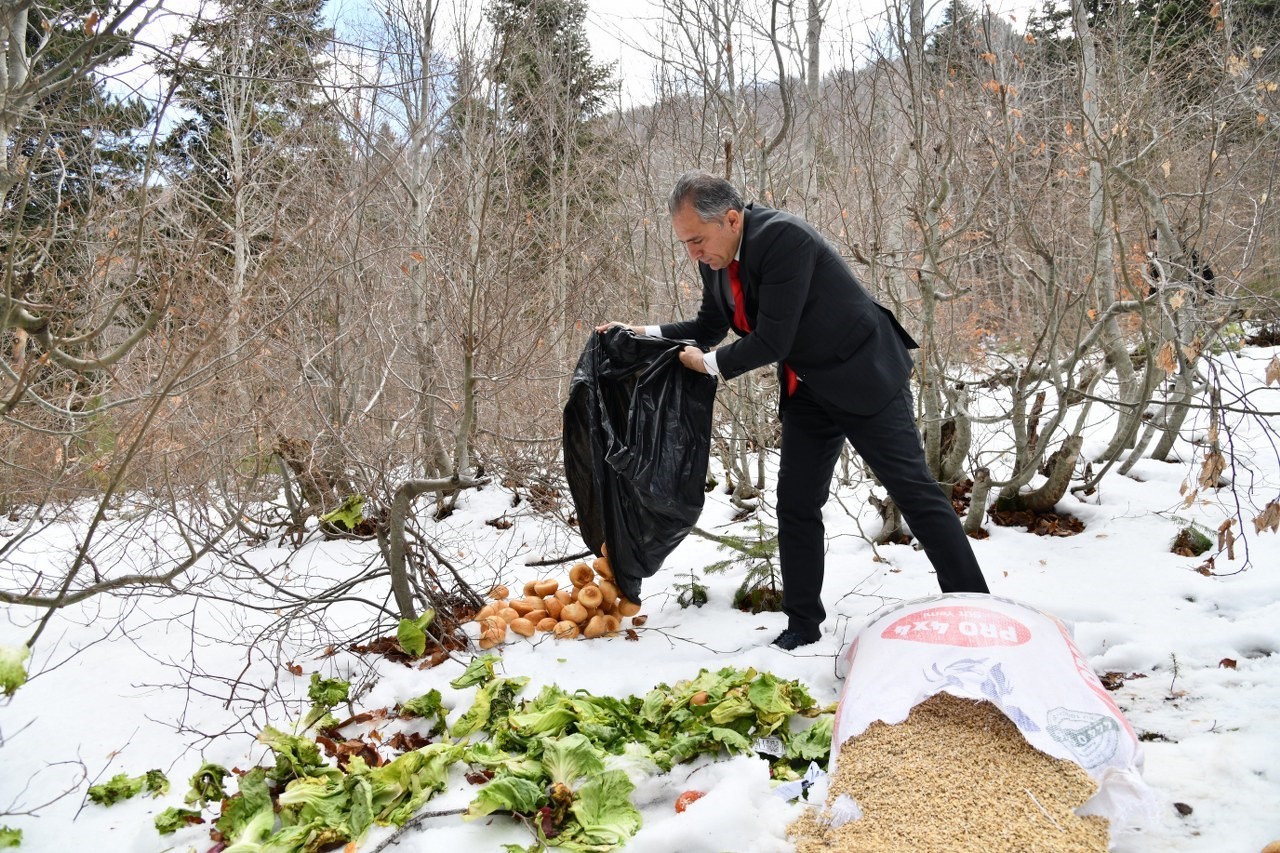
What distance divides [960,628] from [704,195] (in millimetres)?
1522

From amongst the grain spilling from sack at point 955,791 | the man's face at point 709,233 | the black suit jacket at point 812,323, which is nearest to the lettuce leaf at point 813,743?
the grain spilling from sack at point 955,791

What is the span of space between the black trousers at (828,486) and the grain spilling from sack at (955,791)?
69cm

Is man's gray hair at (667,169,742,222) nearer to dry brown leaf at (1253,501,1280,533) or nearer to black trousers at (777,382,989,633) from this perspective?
black trousers at (777,382,989,633)

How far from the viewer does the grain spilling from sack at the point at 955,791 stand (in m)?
1.67

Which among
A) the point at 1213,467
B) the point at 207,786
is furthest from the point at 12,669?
the point at 1213,467

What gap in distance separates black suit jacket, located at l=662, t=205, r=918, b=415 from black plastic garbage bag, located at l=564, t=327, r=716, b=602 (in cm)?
39

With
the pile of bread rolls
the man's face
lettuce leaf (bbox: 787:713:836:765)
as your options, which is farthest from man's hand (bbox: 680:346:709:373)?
lettuce leaf (bbox: 787:713:836:765)

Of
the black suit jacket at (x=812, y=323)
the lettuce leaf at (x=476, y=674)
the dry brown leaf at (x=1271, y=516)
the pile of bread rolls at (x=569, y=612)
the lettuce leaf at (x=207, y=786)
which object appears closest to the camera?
the lettuce leaf at (x=207, y=786)

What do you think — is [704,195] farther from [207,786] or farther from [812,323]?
[207,786]

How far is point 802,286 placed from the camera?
8.36ft

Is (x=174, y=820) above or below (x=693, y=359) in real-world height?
below

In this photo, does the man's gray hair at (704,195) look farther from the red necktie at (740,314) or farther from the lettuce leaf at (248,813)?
the lettuce leaf at (248,813)

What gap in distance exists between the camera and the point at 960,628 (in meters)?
2.15

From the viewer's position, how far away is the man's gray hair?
2.56m
